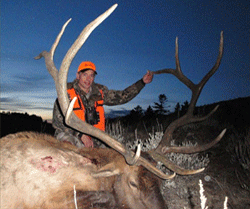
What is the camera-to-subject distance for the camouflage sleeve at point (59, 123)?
468cm

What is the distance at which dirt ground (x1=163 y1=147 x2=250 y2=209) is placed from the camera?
4180mm

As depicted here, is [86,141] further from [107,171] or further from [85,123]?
[107,171]

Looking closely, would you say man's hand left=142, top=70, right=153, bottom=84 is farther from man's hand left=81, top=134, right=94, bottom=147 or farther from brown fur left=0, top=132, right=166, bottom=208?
brown fur left=0, top=132, right=166, bottom=208

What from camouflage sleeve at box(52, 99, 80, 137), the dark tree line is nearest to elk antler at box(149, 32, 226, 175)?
camouflage sleeve at box(52, 99, 80, 137)

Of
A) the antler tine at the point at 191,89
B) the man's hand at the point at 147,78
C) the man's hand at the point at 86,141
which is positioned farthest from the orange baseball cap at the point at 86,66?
the antler tine at the point at 191,89

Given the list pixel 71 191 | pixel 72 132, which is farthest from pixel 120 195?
pixel 72 132

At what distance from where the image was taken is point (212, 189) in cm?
468

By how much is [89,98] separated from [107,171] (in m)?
2.93

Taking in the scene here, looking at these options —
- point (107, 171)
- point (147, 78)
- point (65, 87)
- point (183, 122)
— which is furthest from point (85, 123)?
point (147, 78)

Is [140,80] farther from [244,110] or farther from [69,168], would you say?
[244,110]

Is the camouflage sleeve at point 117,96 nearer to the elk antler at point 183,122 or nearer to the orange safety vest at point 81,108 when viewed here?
the orange safety vest at point 81,108

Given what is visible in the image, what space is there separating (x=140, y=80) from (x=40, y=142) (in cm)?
321

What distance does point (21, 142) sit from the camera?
2617 millimetres

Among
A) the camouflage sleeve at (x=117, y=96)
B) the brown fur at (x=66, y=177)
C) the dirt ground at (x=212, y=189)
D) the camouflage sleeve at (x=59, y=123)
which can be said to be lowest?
the dirt ground at (x=212, y=189)
